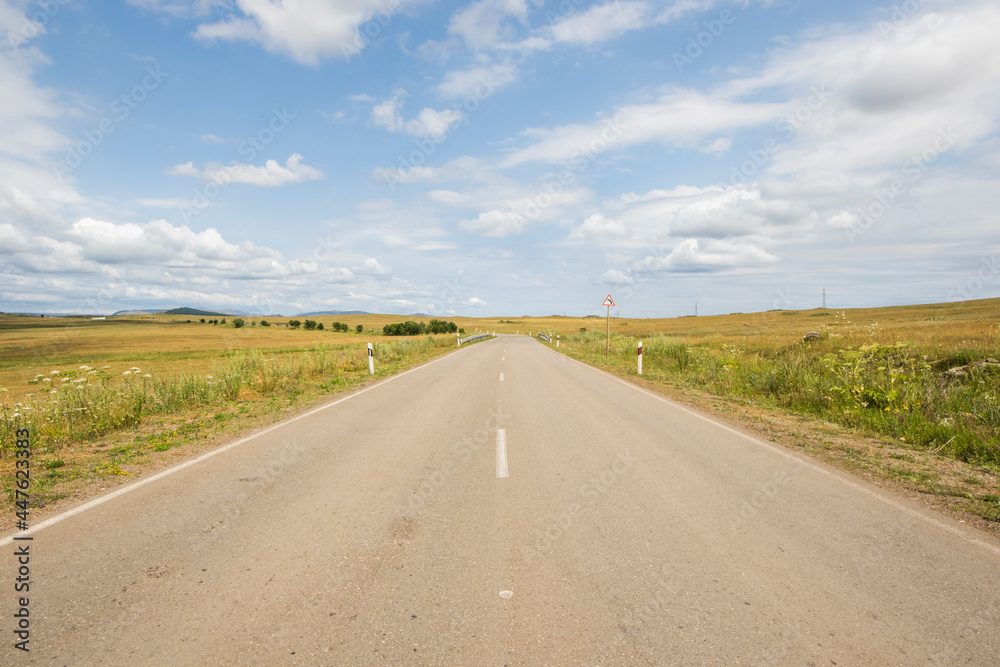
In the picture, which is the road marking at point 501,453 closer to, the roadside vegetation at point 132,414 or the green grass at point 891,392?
the roadside vegetation at point 132,414

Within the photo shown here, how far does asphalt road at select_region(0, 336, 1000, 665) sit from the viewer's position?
2.80 m

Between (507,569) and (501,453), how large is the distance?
10.8 ft

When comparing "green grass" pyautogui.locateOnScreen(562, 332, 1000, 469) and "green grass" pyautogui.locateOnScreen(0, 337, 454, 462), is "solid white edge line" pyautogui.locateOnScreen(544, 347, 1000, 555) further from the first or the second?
"green grass" pyautogui.locateOnScreen(0, 337, 454, 462)

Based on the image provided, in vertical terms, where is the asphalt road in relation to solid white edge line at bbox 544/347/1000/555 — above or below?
above

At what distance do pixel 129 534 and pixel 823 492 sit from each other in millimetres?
6732

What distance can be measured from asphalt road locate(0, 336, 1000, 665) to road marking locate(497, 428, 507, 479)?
0.23 ft

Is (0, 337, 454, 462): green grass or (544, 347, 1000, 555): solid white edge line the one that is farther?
Result: (0, 337, 454, 462): green grass

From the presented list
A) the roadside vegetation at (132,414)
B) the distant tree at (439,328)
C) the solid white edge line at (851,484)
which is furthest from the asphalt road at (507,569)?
the distant tree at (439,328)

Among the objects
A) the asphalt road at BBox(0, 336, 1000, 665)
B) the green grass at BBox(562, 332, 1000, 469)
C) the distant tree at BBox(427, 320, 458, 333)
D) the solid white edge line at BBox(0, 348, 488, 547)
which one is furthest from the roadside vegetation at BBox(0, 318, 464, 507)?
the distant tree at BBox(427, 320, 458, 333)

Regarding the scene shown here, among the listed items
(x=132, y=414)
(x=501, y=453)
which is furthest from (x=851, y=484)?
(x=132, y=414)

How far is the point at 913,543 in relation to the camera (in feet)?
13.6

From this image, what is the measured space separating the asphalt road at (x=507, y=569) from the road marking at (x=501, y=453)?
0.23 feet

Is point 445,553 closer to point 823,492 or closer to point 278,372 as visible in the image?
point 823,492

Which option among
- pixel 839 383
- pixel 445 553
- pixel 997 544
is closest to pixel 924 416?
pixel 839 383
